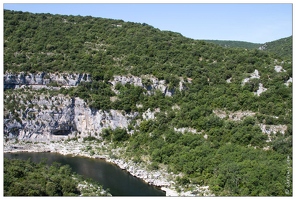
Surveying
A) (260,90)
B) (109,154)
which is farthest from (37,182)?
(260,90)

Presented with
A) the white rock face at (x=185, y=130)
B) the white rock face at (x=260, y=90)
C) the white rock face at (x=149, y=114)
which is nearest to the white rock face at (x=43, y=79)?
the white rock face at (x=149, y=114)

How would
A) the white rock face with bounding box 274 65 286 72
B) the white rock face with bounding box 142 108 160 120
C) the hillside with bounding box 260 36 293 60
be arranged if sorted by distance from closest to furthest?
the white rock face with bounding box 274 65 286 72, the white rock face with bounding box 142 108 160 120, the hillside with bounding box 260 36 293 60

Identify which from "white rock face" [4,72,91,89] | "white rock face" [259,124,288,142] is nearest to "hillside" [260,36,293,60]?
"white rock face" [259,124,288,142]

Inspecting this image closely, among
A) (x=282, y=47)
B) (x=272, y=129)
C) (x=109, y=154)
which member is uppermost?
(x=282, y=47)

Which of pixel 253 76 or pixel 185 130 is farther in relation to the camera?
pixel 253 76

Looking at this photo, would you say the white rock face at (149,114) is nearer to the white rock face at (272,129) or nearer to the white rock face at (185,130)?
the white rock face at (185,130)

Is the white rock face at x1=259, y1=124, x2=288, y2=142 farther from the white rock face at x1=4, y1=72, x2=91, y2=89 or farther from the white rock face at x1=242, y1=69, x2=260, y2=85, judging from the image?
the white rock face at x1=4, y1=72, x2=91, y2=89

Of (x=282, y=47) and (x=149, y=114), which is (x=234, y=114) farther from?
(x=282, y=47)
